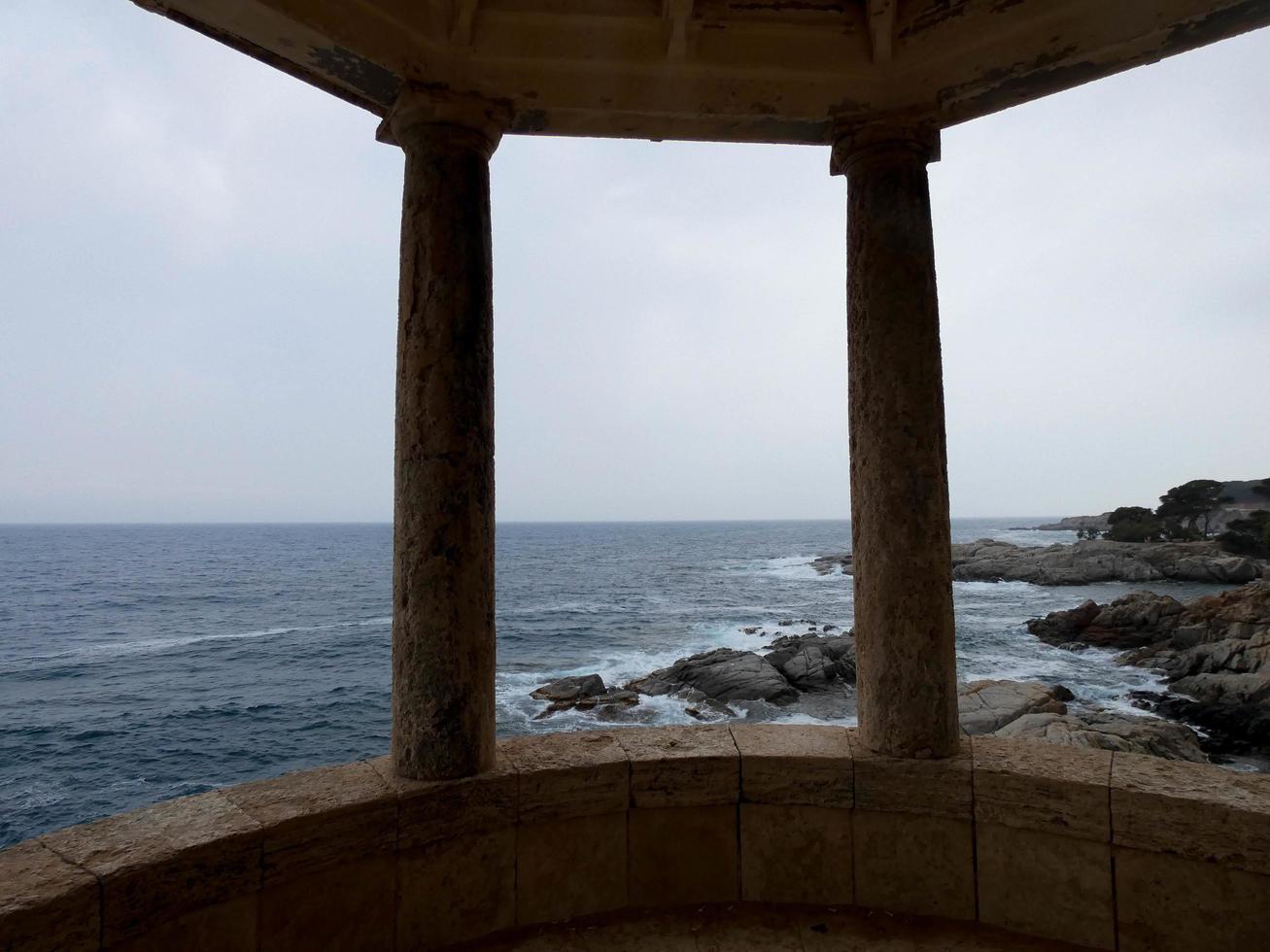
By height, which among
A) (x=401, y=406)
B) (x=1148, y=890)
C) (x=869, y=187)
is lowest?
(x=1148, y=890)

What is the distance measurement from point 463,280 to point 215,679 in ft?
116

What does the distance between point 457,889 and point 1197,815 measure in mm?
3162

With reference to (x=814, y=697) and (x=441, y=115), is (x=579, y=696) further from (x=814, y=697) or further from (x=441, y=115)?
(x=441, y=115)

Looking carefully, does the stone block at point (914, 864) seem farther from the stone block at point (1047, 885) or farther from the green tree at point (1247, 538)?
the green tree at point (1247, 538)

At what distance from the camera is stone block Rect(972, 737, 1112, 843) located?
3266 mm

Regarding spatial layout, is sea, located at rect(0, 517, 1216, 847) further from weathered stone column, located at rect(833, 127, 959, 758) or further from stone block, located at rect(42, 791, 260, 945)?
stone block, located at rect(42, 791, 260, 945)

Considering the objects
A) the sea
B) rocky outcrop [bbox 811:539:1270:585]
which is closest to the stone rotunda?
the sea

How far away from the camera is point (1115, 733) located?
50.8 feet

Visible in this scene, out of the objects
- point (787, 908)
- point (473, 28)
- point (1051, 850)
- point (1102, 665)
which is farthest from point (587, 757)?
point (1102, 665)

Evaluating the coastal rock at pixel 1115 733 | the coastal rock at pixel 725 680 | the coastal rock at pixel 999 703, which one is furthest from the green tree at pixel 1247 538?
the coastal rock at pixel 725 680

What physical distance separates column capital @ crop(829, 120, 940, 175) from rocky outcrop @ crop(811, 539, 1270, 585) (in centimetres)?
5193

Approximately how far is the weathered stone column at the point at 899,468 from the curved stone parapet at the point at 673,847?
1.03 feet

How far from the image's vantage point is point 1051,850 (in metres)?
3.35

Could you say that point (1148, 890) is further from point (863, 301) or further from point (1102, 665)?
point (1102, 665)
